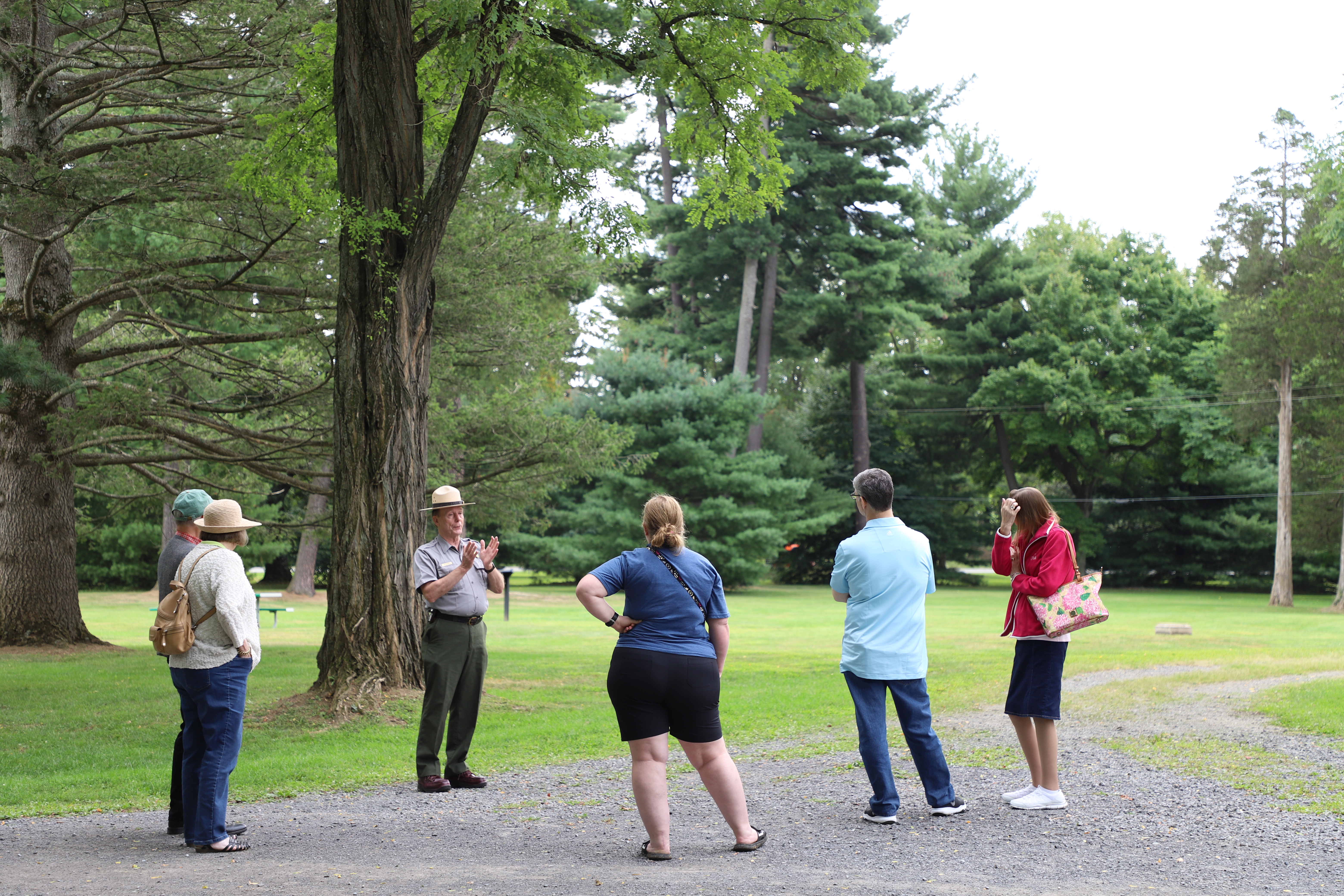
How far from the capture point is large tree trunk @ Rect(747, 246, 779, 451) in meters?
42.6

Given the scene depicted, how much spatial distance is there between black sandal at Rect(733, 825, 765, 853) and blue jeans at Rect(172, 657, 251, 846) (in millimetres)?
2318

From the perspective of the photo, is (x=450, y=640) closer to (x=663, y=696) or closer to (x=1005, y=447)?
(x=663, y=696)

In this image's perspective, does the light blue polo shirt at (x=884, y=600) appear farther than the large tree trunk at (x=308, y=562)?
No

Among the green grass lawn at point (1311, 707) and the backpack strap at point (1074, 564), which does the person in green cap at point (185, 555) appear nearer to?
the backpack strap at point (1074, 564)

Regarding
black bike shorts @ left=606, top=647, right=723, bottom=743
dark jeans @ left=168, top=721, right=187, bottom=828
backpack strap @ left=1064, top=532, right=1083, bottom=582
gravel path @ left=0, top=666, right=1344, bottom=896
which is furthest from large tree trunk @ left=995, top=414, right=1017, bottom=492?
dark jeans @ left=168, top=721, right=187, bottom=828

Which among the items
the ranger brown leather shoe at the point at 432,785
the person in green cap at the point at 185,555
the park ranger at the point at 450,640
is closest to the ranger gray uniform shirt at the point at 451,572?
the park ranger at the point at 450,640

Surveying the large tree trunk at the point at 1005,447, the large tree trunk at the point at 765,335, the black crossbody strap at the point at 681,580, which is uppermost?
the large tree trunk at the point at 765,335

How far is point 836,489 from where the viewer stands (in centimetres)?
4812

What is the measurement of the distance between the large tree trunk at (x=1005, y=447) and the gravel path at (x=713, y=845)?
4298cm

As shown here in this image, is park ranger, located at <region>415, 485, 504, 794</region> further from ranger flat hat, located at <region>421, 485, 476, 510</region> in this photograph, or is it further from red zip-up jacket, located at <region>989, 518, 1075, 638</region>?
red zip-up jacket, located at <region>989, 518, 1075, 638</region>

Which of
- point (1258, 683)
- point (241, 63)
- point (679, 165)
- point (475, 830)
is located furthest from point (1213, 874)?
point (679, 165)

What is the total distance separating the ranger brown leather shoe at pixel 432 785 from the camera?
6.54 m

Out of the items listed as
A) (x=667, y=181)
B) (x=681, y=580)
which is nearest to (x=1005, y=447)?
(x=667, y=181)

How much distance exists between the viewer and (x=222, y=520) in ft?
17.4
